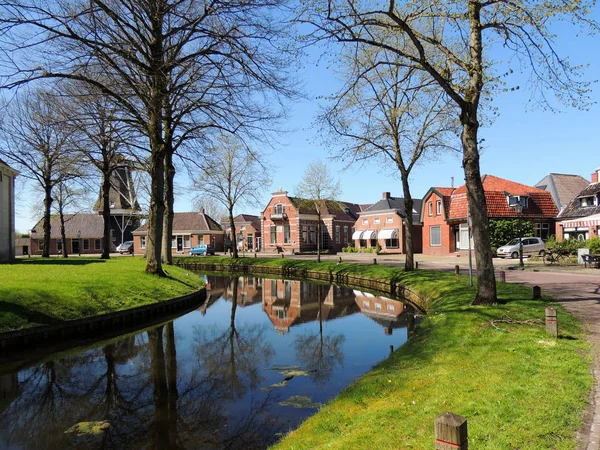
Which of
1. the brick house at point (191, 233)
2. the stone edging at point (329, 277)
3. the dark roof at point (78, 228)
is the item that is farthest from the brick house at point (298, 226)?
the dark roof at point (78, 228)

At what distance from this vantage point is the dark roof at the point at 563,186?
118ft

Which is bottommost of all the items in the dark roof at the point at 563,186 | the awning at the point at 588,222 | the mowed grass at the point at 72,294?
the mowed grass at the point at 72,294

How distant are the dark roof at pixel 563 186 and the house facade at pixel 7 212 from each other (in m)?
39.3

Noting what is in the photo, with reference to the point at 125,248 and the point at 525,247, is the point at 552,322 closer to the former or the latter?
the point at 525,247

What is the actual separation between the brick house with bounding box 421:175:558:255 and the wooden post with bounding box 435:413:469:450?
3249cm

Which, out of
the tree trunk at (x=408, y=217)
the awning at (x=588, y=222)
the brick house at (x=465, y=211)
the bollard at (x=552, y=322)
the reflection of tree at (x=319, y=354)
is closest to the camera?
the bollard at (x=552, y=322)

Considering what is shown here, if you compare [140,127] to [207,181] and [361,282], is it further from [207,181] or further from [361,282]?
[207,181]

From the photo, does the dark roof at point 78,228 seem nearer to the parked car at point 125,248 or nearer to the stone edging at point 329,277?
the parked car at point 125,248

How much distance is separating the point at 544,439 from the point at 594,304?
834 centimetres

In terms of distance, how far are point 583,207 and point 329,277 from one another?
19.6 metres

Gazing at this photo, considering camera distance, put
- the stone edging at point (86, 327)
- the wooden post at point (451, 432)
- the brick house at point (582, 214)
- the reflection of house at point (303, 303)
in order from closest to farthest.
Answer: the wooden post at point (451, 432)
the stone edging at point (86, 327)
the reflection of house at point (303, 303)
the brick house at point (582, 214)

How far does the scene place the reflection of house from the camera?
1523 cm

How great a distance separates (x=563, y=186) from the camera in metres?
37.2

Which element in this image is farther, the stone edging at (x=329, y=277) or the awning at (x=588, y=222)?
the awning at (x=588, y=222)
